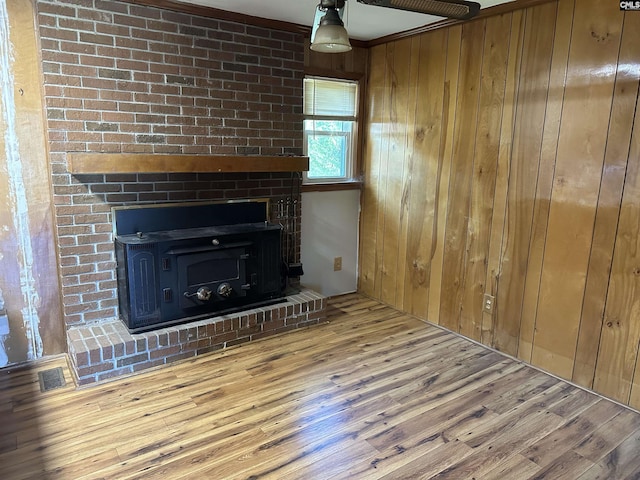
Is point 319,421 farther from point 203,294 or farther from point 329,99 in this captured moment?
point 329,99

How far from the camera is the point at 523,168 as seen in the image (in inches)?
109

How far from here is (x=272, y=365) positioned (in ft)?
9.13

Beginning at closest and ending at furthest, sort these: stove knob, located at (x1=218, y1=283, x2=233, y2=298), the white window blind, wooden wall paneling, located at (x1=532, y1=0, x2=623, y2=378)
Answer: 1. wooden wall paneling, located at (x1=532, y1=0, x2=623, y2=378)
2. stove knob, located at (x1=218, y1=283, x2=233, y2=298)
3. the white window blind

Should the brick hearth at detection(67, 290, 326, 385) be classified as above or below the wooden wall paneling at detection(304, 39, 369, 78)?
below

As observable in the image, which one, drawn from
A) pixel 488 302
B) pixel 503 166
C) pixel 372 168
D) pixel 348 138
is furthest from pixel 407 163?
pixel 488 302

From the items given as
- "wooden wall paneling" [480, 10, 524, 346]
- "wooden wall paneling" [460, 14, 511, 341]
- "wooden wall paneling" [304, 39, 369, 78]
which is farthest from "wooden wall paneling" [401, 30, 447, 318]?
"wooden wall paneling" [304, 39, 369, 78]

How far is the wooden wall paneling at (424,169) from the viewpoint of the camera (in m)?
3.27

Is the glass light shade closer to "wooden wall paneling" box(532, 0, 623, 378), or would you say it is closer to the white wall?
"wooden wall paneling" box(532, 0, 623, 378)

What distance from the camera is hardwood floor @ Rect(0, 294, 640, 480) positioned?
191cm

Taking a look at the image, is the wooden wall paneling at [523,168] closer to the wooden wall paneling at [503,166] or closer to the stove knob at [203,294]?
the wooden wall paneling at [503,166]

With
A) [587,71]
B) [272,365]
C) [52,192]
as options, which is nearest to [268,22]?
[52,192]

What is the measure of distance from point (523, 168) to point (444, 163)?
620 mm

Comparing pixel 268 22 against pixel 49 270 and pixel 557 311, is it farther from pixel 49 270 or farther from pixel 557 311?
pixel 557 311

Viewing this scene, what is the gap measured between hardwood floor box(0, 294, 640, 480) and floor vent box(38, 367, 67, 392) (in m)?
0.05
